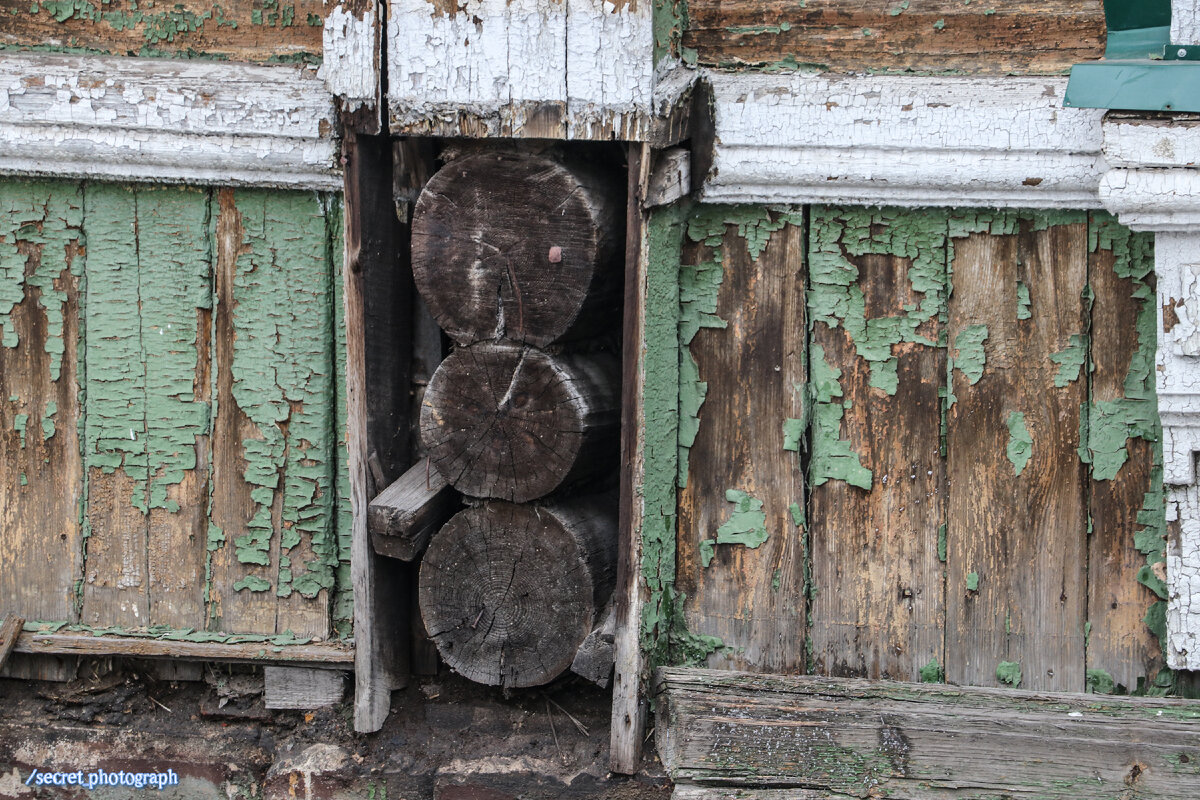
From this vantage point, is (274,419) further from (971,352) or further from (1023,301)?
(1023,301)

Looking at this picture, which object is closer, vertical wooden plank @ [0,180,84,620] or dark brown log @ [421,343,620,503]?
dark brown log @ [421,343,620,503]

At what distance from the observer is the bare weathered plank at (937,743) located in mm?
1810

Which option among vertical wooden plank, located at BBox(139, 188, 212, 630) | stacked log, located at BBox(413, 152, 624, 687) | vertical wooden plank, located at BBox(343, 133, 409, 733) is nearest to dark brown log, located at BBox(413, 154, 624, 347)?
stacked log, located at BBox(413, 152, 624, 687)

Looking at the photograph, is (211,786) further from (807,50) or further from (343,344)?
(807,50)

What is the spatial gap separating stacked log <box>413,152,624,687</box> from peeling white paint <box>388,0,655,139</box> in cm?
9

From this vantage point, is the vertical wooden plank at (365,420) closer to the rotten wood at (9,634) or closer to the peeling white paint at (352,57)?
the peeling white paint at (352,57)

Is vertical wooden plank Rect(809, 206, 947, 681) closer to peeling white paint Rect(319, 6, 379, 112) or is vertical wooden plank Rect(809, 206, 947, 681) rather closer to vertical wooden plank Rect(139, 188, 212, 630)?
peeling white paint Rect(319, 6, 379, 112)

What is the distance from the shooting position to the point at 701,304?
2.08 meters

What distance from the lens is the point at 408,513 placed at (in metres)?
1.99

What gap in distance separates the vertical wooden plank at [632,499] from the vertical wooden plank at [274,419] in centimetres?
73

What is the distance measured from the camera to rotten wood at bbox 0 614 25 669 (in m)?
2.24

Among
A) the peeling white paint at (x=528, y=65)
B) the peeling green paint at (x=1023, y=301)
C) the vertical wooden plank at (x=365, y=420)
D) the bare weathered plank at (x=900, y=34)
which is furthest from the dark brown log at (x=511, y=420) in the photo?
the peeling green paint at (x=1023, y=301)

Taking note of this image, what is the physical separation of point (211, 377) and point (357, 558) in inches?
23.2

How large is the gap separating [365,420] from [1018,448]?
1.42m
